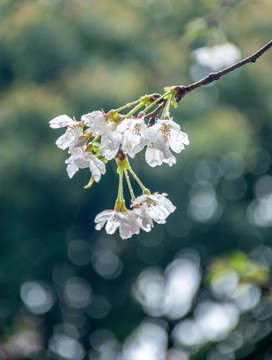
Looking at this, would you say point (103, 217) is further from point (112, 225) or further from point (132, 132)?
point (132, 132)

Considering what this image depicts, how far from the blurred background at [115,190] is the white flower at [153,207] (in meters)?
→ 3.34

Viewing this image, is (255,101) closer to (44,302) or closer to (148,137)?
(44,302)

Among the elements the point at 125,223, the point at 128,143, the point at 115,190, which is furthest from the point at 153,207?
the point at 115,190

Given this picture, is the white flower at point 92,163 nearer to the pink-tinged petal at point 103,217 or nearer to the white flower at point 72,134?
the white flower at point 72,134

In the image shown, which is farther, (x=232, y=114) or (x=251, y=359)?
(x=232, y=114)

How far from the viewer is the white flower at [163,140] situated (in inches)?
30.5

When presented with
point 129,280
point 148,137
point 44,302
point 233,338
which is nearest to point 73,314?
point 44,302

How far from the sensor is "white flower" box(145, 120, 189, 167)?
776mm

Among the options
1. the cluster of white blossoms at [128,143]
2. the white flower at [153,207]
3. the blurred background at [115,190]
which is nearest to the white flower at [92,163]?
the cluster of white blossoms at [128,143]

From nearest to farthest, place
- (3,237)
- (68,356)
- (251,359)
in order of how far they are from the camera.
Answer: (251,359)
(3,237)
(68,356)

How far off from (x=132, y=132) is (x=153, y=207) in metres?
0.20

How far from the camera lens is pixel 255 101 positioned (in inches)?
203

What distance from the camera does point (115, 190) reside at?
4.45 m

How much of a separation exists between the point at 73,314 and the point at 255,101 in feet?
9.03
